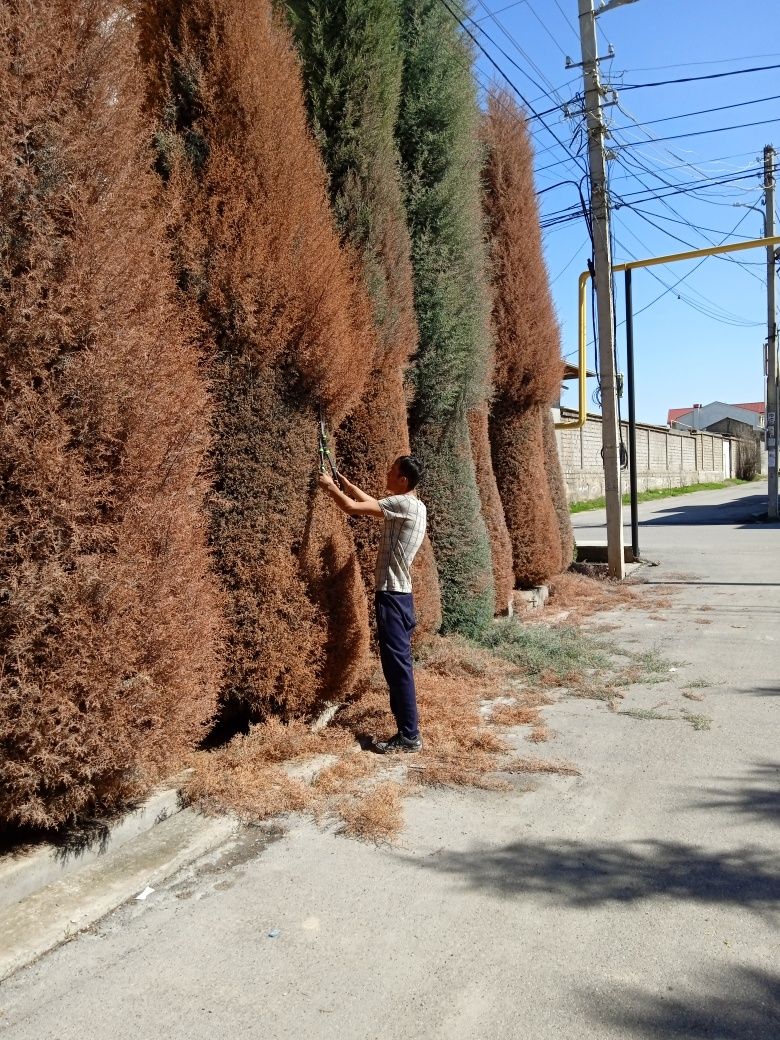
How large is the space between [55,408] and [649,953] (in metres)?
3.11

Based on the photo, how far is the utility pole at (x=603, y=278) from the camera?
12.9 m

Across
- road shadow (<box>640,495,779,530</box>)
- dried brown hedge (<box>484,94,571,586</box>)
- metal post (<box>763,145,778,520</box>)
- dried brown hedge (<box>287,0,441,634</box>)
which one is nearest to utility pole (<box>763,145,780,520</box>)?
metal post (<box>763,145,778,520</box>)

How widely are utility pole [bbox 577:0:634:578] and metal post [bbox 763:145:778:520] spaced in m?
12.2

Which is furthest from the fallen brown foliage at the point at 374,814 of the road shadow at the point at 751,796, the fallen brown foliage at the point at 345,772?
the road shadow at the point at 751,796

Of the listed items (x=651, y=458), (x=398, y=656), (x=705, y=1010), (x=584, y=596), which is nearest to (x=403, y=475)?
(x=398, y=656)

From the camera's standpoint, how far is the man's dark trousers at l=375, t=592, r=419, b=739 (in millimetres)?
5066

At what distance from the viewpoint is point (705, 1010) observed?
8.87ft

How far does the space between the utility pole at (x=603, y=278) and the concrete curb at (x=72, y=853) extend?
10.2m

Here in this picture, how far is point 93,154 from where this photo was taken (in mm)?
3488

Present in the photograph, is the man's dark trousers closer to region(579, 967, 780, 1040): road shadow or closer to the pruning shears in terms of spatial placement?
the pruning shears

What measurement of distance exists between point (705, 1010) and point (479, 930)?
2.79 feet

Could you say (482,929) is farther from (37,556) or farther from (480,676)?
(480,676)

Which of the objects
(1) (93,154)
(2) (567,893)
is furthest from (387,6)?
(2) (567,893)

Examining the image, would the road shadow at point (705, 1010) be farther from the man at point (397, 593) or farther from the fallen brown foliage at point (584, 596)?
the fallen brown foliage at point (584, 596)
